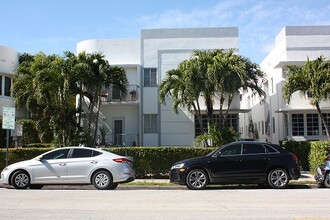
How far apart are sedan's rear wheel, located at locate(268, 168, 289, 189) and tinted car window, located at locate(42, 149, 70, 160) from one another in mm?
7131

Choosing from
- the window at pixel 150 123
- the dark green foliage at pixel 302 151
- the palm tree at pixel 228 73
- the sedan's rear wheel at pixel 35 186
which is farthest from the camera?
the window at pixel 150 123

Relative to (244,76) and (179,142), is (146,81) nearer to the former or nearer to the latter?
(179,142)

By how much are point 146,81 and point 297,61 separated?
9.23 meters

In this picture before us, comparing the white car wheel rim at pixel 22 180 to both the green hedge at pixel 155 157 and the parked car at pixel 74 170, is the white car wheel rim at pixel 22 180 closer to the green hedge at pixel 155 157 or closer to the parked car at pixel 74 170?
the parked car at pixel 74 170

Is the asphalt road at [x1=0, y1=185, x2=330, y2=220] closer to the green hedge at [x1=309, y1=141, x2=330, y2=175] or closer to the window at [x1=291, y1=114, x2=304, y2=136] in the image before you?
the green hedge at [x1=309, y1=141, x2=330, y2=175]

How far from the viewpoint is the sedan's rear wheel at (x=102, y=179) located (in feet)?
46.9

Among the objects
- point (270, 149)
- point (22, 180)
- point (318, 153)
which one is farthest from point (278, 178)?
point (22, 180)

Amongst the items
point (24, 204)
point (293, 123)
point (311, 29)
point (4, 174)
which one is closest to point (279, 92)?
point (293, 123)

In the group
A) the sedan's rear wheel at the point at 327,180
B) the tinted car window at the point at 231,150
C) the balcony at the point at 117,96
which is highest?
the balcony at the point at 117,96

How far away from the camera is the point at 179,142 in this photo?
25.9m

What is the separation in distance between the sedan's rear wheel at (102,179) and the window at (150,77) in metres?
12.7

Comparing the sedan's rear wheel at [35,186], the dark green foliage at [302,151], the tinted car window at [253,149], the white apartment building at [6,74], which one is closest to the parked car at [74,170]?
the sedan's rear wheel at [35,186]

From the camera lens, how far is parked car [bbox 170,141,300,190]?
47.1 ft

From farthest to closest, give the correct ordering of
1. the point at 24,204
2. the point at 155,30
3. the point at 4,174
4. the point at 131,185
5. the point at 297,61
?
the point at 155,30 → the point at 297,61 → the point at 131,185 → the point at 4,174 → the point at 24,204
